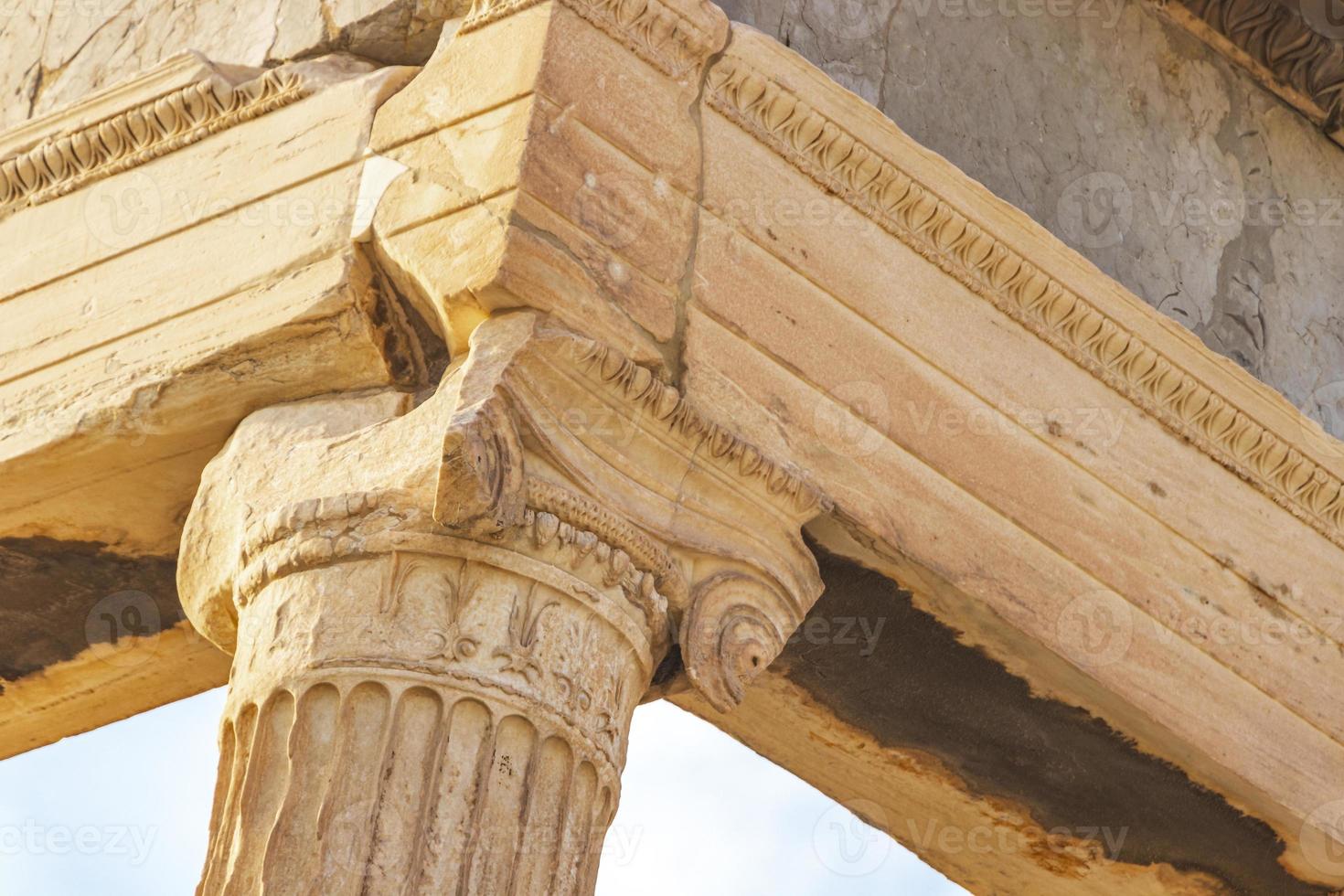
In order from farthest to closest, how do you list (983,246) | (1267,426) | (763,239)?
(1267,426), (983,246), (763,239)

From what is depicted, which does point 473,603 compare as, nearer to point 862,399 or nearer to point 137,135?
point 862,399

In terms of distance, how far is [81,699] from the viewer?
5734 mm

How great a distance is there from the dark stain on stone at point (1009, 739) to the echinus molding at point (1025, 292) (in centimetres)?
79

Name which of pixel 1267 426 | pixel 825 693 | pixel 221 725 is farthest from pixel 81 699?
pixel 1267 426

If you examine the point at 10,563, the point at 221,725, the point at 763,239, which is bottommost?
the point at 221,725

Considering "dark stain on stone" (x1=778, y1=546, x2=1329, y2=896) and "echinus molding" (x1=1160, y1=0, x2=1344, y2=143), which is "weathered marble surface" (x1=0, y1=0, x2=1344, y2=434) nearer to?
"echinus molding" (x1=1160, y1=0, x2=1344, y2=143)

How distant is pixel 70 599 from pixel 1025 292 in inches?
93.1

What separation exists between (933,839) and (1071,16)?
222 cm

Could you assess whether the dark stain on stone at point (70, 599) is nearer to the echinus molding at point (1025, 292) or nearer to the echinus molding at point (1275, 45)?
the echinus molding at point (1025, 292)

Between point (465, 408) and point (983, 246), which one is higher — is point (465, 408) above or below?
below

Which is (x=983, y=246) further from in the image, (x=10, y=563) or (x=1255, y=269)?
(x=10, y=563)

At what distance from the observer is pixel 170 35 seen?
223 inches

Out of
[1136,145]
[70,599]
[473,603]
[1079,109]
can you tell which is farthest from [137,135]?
[1136,145]

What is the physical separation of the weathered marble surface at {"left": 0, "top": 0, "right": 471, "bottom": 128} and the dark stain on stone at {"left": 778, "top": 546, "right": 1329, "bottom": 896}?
5.08ft
